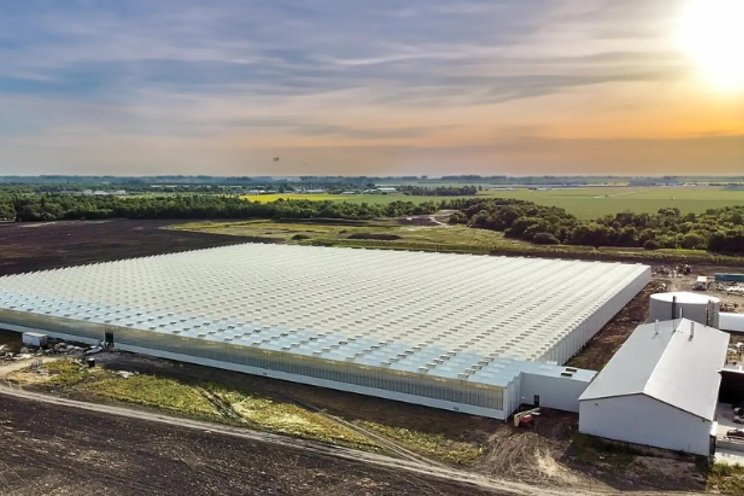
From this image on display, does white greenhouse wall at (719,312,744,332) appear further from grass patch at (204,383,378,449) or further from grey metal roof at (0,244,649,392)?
grass patch at (204,383,378,449)

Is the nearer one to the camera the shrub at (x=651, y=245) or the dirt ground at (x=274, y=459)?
the dirt ground at (x=274, y=459)

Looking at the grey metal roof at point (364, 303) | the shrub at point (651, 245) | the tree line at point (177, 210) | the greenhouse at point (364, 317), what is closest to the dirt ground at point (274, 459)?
the greenhouse at point (364, 317)

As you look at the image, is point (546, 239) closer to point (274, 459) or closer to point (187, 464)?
point (274, 459)

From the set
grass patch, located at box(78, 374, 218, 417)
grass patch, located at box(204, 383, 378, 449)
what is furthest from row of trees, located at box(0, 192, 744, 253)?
grass patch, located at box(78, 374, 218, 417)

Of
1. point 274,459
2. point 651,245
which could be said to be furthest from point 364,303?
point 651,245

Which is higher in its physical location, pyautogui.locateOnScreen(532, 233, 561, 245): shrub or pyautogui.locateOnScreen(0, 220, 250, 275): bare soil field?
pyautogui.locateOnScreen(532, 233, 561, 245): shrub

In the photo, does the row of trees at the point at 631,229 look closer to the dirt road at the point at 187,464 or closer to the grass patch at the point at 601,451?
the grass patch at the point at 601,451

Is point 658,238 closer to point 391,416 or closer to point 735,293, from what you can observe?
point 735,293
